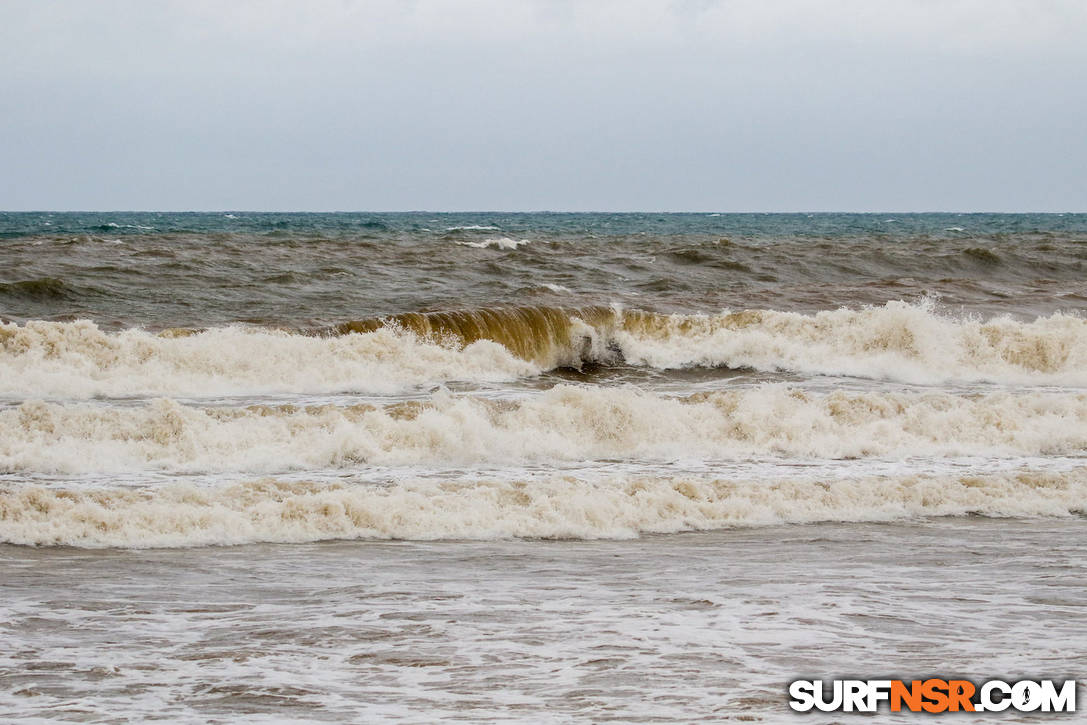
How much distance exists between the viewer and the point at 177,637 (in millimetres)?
5340

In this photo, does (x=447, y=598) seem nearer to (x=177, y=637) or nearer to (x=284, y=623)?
(x=284, y=623)

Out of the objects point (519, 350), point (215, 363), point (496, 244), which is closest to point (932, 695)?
point (215, 363)

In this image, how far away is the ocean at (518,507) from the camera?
4922mm

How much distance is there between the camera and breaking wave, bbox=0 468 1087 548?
7.55 meters

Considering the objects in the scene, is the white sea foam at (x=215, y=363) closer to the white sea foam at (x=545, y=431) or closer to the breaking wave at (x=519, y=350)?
the breaking wave at (x=519, y=350)

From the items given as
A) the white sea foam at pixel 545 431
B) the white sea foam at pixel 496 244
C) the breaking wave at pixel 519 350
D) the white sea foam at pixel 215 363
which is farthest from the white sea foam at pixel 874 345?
the white sea foam at pixel 496 244

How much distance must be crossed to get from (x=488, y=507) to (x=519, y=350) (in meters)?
8.18

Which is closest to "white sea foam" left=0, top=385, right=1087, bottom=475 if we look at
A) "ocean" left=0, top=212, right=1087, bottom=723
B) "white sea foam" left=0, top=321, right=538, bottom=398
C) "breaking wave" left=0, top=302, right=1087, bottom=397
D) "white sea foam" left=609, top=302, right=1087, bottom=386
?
"ocean" left=0, top=212, right=1087, bottom=723

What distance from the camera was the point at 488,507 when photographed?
825 centimetres

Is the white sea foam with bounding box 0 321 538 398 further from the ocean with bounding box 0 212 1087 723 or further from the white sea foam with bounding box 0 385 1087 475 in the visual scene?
the white sea foam with bounding box 0 385 1087 475

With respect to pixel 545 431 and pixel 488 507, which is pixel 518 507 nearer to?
pixel 488 507

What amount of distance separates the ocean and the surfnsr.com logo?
9 centimetres

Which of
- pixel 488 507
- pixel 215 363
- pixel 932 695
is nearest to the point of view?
pixel 932 695

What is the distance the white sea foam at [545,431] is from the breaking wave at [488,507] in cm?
114
